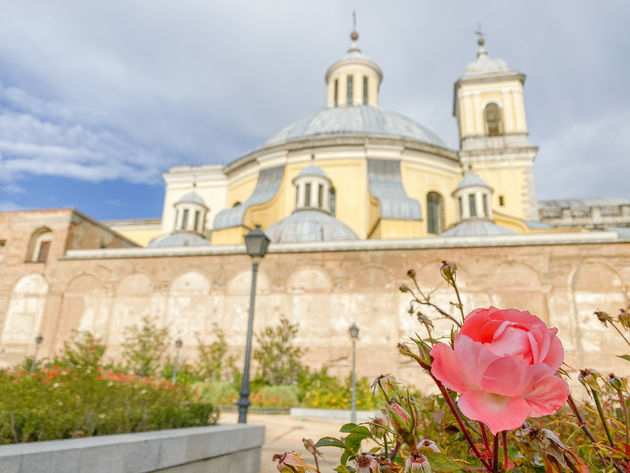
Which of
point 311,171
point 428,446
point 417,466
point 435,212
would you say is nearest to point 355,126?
point 311,171

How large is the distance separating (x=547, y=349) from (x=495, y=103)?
30.2 meters

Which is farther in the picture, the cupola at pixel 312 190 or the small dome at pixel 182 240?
the small dome at pixel 182 240

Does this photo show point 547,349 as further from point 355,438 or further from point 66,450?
point 66,450

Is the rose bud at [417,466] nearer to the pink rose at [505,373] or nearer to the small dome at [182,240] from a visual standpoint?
the pink rose at [505,373]

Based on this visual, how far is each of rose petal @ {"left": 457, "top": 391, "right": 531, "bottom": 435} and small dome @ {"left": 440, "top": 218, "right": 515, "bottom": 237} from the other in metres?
19.1

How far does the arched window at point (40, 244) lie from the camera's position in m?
20.5

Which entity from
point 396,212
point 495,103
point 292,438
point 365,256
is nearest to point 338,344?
point 365,256

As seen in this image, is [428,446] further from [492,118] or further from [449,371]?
[492,118]

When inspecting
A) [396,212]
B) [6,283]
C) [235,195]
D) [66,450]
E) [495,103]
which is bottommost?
[66,450]

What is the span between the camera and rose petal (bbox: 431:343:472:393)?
0.87 m

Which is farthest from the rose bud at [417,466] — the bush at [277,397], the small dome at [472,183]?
the small dome at [472,183]

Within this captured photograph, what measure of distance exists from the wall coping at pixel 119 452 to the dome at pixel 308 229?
1457cm

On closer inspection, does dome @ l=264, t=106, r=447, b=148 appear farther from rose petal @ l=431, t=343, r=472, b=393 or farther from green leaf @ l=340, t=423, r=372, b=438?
rose petal @ l=431, t=343, r=472, b=393

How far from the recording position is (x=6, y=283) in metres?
19.7
